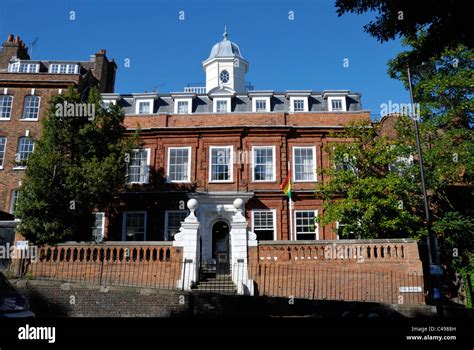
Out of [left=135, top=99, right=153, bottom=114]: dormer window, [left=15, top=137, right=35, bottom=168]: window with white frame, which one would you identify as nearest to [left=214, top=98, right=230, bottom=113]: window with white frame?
[left=135, top=99, right=153, bottom=114]: dormer window

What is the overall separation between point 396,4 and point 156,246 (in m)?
12.5

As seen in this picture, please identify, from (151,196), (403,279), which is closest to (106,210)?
(151,196)

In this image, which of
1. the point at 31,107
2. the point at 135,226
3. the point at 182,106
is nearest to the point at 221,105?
the point at 182,106

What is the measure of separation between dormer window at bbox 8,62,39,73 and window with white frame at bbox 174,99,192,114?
11.1m

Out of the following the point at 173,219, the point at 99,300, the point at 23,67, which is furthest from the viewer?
the point at 23,67

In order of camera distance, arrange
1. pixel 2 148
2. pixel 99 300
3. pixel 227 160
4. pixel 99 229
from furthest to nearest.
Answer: pixel 2 148 → pixel 227 160 → pixel 99 229 → pixel 99 300

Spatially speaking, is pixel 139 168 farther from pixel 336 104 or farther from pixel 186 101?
pixel 336 104

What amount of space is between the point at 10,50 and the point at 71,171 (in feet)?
57.9

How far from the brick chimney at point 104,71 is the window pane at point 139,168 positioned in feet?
29.6

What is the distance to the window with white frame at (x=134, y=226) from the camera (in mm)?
23172

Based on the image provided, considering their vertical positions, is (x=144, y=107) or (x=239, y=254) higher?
(x=144, y=107)

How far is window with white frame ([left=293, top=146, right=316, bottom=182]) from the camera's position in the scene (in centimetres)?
2386

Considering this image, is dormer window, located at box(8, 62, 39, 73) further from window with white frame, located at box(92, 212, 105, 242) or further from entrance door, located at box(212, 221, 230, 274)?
entrance door, located at box(212, 221, 230, 274)

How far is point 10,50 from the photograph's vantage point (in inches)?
1172
